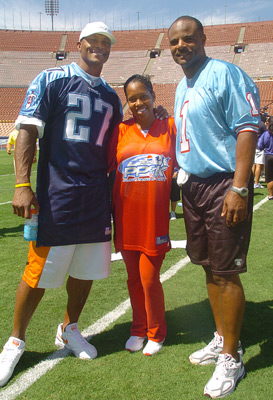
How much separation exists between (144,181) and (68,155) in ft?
1.77

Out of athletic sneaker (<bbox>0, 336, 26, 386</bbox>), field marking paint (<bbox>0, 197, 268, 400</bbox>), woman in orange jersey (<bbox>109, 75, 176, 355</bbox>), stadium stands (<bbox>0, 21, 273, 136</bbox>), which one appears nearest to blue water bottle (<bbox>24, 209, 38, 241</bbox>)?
woman in orange jersey (<bbox>109, 75, 176, 355</bbox>)

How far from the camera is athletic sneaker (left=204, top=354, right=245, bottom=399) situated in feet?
7.45

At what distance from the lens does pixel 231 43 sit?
146 ft

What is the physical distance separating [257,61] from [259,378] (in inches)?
1704

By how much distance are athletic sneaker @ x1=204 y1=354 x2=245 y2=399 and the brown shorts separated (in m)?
0.55

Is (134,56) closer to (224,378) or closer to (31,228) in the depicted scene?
(31,228)

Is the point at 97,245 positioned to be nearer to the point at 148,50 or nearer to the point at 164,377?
the point at 164,377

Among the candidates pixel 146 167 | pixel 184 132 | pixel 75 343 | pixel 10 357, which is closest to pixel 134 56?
pixel 146 167

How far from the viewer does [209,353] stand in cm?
265

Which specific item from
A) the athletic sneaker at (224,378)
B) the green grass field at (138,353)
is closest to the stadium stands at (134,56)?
the green grass field at (138,353)

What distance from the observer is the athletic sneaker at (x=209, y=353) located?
2631 millimetres

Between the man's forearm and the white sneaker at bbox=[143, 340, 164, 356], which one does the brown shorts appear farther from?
the white sneaker at bbox=[143, 340, 164, 356]

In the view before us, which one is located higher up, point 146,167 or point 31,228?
point 146,167

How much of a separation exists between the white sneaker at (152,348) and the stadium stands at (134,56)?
36.4 m
